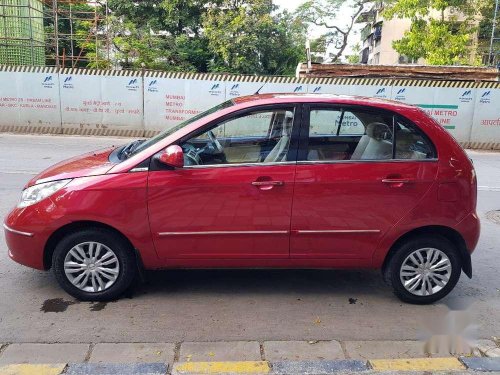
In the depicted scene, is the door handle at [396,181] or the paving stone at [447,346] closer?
the paving stone at [447,346]

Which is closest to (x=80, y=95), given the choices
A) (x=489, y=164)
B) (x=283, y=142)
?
(x=489, y=164)

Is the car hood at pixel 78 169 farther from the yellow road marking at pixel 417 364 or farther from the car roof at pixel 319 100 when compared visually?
the yellow road marking at pixel 417 364

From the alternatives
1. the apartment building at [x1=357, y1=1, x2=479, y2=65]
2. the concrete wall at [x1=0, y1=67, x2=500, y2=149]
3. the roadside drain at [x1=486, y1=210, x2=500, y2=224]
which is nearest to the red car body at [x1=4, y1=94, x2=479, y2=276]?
the roadside drain at [x1=486, y1=210, x2=500, y2=224]

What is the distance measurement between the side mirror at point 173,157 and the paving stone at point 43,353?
54.9 inches

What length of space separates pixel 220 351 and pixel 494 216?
529cm

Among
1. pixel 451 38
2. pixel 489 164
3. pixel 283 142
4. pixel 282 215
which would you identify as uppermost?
pixel 451 38

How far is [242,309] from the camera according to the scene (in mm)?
3775

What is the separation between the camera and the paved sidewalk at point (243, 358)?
2941mm

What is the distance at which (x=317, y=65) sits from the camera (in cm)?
1659

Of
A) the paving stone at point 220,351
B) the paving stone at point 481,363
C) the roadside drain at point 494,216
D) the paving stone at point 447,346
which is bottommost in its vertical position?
the paving stone at point 447,346

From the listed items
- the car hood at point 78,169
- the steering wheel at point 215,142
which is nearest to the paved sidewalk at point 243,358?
the car hood at point 78,169

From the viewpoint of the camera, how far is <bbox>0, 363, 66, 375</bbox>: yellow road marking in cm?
286

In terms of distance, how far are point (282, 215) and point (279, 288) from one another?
0.84m

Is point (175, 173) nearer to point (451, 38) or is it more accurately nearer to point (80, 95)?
point (80, 95)
